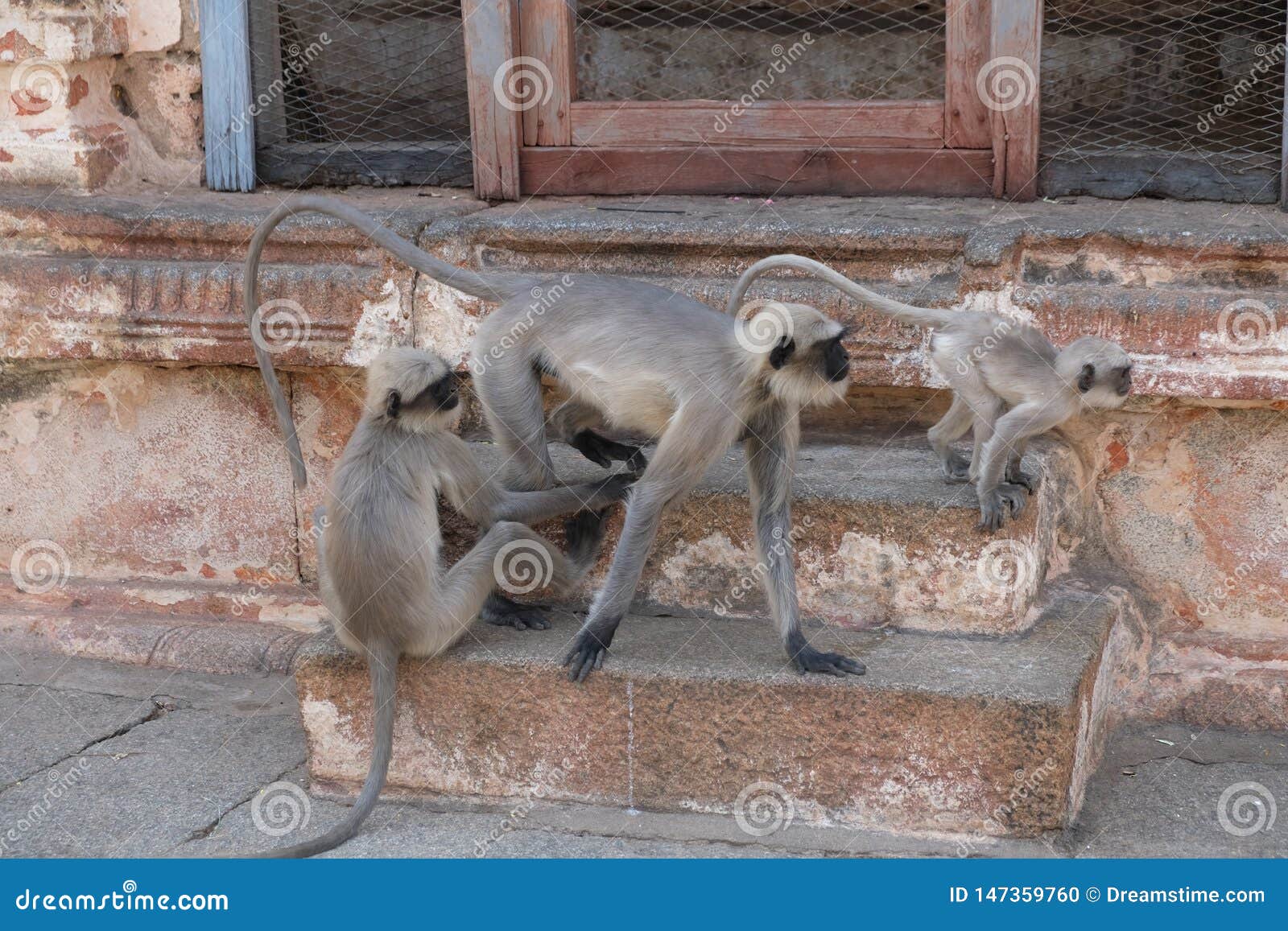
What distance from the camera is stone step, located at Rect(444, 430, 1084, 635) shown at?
3.32 metres

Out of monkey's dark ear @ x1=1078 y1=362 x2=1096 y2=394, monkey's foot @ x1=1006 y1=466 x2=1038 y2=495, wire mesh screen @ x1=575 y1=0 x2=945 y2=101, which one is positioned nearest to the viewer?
monkey's dark ear @ x1=1078 y1=362 x2=1096 y2=394

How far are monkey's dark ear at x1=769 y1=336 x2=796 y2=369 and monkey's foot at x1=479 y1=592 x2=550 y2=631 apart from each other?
0.86 metres

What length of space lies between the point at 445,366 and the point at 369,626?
592 millimetres

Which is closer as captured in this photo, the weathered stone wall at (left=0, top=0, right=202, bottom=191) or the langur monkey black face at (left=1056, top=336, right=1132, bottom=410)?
the langur monkey black face at (left=1056, top=336, right=1132, bottom=410)

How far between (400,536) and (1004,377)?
1411mm

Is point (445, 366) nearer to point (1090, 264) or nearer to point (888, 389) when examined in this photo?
point (888, 389)

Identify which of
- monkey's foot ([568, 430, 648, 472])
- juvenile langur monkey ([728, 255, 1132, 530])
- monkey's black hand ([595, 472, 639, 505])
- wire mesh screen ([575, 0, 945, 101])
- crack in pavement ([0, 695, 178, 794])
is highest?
wire mesh screen ([575, 0, 945, 101])

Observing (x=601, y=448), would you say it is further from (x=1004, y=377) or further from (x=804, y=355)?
(x=1004, y=377)

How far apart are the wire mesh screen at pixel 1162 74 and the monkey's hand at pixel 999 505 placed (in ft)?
5.04

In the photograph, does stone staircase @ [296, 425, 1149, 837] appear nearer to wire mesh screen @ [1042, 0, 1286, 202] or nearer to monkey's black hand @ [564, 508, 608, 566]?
monkey's black hand @ [564, 508, 608, 566]

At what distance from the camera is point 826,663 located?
310 centimetres

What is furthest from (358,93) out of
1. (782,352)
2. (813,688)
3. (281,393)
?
(813,688)

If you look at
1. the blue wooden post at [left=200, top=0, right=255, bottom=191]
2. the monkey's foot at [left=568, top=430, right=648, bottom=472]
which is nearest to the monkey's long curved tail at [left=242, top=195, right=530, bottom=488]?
the monkey's foot at [left=568, top=430, right=648, bottom=472]

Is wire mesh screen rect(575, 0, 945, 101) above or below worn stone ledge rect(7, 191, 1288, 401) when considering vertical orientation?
above
